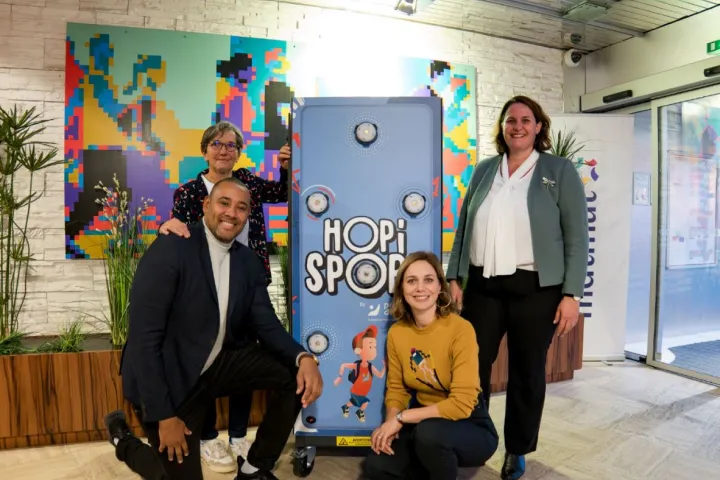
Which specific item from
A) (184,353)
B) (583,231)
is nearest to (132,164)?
(184,353)

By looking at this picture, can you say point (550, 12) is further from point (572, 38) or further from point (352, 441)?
point (352, 441)

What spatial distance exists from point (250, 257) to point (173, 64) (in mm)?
2101

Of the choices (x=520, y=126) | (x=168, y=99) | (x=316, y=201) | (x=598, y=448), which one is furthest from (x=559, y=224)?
(x=168, y=99)

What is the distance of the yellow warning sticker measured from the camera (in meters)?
2.26

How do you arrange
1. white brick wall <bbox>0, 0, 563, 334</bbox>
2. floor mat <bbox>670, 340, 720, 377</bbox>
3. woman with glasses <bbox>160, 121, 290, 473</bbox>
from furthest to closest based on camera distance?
1. floor mat <bbox>670, 340, 720, 377</bbox>
2. white brick wall <bbox>0, 0, 563, 334</bbox>
3. woman with glasses <bbox>160, 121, 290, 473</bbox>

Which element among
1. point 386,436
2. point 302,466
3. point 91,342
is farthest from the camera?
point 91,342

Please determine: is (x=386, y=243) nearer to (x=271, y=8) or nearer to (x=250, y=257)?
(x=250, y=257)

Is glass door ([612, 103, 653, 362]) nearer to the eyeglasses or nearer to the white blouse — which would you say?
the white blouse

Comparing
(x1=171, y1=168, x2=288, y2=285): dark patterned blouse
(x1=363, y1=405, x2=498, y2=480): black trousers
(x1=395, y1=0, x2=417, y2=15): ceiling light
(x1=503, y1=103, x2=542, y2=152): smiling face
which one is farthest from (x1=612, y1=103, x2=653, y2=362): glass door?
(x1=171, y1=168, x2=288, y2=285): dark patterned blouse

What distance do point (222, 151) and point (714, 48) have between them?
3536 mm

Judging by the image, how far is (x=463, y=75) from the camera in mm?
4215

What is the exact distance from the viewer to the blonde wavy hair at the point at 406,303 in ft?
6.52

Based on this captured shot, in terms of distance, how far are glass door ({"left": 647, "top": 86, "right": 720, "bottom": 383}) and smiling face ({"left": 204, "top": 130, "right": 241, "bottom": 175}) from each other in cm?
339

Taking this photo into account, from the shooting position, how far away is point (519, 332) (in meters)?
2.11
